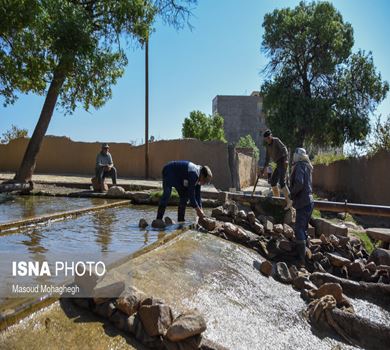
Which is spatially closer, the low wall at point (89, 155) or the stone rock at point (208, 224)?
the stone rock at point (208, 224)

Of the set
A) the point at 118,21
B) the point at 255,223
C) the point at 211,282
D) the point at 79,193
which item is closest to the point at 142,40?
the point at 118,21

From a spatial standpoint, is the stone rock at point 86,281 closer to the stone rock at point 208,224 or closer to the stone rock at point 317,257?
the stone rock at point 208,224

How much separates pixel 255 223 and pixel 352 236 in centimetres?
228

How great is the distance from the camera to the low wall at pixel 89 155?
56.2ft

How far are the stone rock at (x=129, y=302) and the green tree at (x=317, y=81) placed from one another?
20.0 meters

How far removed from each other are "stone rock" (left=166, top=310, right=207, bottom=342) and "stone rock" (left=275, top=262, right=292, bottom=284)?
2.64 metres

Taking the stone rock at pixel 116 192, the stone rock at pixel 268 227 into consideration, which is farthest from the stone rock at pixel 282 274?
the stone rock at pixel 116 192

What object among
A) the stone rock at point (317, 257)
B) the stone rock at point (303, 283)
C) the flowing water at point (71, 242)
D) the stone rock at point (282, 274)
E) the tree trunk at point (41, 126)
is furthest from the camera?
the tree trunk at point (41, 126)

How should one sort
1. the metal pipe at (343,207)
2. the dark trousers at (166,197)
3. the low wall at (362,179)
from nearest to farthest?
the dark trousers at (166,197) < the metal pipe at (343,207) < the low wall at (362,179)

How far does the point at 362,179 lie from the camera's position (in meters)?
14.9

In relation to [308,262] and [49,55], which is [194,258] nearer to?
[308,262]

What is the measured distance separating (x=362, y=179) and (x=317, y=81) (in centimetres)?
975

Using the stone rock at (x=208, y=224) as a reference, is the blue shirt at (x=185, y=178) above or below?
above

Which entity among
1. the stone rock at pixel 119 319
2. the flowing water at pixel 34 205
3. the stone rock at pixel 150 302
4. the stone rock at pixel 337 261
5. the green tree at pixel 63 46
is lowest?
the stone rock at pixel 337 261
